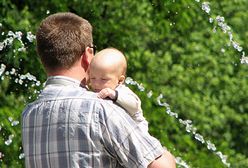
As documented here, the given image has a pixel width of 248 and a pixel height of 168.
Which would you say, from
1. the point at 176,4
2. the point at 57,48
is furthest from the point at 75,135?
the point at 176,4

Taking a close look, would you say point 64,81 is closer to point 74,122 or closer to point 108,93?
point 74,122

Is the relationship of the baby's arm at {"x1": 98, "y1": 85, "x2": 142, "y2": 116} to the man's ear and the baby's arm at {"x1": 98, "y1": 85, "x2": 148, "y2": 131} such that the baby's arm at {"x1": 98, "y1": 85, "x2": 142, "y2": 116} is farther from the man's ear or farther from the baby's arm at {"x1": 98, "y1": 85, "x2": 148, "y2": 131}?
the man's ear

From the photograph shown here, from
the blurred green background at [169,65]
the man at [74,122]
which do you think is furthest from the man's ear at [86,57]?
the blurred green background at [169,65]

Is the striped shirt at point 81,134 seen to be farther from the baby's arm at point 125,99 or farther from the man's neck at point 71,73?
the baby's arm at point 125,99

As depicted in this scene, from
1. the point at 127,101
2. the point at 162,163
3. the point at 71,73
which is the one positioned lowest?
the point at 162,163

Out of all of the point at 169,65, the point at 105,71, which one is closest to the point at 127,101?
the point at 105,71

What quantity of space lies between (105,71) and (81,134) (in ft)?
1.82

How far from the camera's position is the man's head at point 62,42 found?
9.03 ft

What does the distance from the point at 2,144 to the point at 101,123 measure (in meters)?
3.42

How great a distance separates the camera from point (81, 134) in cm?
268

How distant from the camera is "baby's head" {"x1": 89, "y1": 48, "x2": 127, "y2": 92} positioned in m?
3.18

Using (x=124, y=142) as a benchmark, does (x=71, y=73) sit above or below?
above

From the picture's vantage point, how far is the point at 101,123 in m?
2.65

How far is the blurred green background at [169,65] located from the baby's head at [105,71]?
2.71 meters
